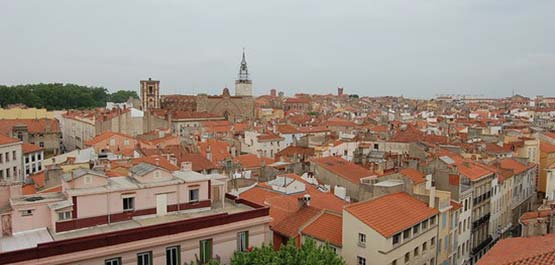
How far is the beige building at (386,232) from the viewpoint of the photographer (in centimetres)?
2452

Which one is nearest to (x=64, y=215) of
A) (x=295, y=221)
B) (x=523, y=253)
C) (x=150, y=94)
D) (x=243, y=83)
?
(x=295, y=221)

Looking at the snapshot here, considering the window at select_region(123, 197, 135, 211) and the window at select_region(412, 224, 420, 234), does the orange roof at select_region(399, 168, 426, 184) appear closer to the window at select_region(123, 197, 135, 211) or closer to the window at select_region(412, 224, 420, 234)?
the window at select_region(412, 224, 420, 234)

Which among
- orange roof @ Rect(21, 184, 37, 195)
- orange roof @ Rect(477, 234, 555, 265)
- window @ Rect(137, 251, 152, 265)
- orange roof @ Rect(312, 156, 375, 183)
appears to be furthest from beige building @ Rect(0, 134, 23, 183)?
orange roof @ Rect(477, 234, 555, 265)

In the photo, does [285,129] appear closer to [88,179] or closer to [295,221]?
[295,221]

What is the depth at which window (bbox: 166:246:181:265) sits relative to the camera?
2048cm

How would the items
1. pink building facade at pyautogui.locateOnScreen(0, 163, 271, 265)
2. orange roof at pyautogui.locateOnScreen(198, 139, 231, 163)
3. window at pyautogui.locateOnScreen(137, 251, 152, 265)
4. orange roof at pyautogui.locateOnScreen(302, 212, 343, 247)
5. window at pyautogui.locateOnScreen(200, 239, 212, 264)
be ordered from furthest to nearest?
orange roof at pyautogui.locateOnScreen(198, 139, 231, 163) < orange roof at pyautogui.locateOnScreen(302, 212, 343, 247) < window at pyautogui.locateOnScreen(200, 239, 212, 264) < window at pyautogui.locateOnScreen(137, 251, 152, 265) < pink building facade at pyautogui.locateOnScreen(0, 163, 271, 265)

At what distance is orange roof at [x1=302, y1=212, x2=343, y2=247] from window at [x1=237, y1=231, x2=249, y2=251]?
5.03 meters

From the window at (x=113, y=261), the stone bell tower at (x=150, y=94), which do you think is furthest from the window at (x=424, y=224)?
the stone bell tower at (x=150, y=94)

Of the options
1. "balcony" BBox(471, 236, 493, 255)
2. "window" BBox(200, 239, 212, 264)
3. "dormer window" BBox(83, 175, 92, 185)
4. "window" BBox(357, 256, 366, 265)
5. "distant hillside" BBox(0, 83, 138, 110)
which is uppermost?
"distant hillside" BBox(0, 83, 138, 110)

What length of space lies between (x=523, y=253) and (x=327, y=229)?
12596mm

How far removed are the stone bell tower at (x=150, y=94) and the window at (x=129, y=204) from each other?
97.9 meters

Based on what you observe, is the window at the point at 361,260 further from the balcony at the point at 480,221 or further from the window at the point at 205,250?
the balcony at the point at 480,221

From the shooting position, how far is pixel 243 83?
137625 millimetres

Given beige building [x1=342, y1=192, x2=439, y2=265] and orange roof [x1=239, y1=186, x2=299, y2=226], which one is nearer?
beige building [x1=342, y1=192, x2=439, y2=265]
